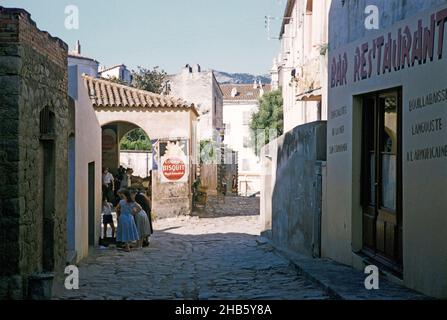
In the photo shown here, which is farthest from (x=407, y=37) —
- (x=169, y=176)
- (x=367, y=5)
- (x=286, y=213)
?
(x=169, y=176)

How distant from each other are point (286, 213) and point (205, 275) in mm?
4449

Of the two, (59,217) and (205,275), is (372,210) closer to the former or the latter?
(205,275)

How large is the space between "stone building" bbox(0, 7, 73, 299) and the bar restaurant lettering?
4.62 m

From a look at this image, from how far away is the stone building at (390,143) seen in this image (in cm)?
711

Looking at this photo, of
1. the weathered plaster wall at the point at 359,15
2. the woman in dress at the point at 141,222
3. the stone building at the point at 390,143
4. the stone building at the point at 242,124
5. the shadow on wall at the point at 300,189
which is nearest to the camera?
the stone building at the point at 390,143

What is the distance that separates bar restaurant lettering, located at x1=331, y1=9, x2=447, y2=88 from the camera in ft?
23.6

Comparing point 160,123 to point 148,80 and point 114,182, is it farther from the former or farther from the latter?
point 148,80

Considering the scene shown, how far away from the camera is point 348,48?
1059 cm

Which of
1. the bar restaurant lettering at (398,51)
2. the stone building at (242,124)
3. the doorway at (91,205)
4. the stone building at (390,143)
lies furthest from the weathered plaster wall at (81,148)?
the stone building at (242,124)

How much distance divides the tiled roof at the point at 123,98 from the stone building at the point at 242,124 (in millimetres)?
27654

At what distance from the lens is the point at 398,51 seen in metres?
8.40

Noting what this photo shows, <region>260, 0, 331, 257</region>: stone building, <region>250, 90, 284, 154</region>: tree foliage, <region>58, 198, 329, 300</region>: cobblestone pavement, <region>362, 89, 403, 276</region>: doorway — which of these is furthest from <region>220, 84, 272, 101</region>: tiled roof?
<region>362, 89, 403, 276</region>: doorway

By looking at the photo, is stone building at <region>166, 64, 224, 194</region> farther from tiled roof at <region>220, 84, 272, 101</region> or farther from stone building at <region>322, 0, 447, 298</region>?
stone building at <region>322, 0, 447, 298</region>

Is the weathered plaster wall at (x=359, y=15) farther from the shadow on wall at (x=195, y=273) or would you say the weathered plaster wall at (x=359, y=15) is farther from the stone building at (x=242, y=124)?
the stone building at (x=242, y=124)
